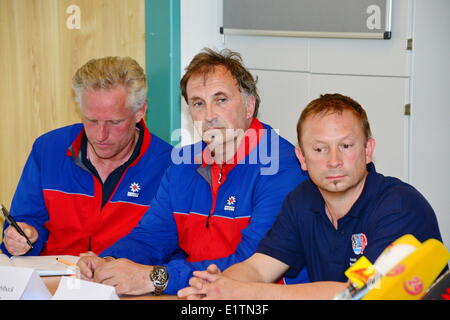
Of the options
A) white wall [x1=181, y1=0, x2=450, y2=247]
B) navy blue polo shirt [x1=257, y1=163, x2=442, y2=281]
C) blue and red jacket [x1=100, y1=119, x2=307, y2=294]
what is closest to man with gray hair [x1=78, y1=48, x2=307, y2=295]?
blue and red jacket [x1=100, y1=119, x2=307, y2=294]

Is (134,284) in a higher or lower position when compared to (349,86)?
lower

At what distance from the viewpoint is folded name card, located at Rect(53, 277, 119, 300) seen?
1683 mm

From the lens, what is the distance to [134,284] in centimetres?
210

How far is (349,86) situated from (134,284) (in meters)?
1.28

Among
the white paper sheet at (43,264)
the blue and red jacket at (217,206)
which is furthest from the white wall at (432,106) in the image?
the white paper sheet at (43,264)

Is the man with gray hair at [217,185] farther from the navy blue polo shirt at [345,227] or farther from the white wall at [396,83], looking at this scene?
the white wall at [396,83]

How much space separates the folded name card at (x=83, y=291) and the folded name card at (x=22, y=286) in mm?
80

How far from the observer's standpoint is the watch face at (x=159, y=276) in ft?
6.88

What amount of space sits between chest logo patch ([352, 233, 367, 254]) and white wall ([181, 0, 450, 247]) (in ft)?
2.83

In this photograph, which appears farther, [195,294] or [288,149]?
[288,149]

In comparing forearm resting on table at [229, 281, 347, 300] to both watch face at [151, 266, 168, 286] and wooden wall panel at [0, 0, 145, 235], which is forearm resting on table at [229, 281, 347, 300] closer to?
watch face at [151, 266, 168, 286]

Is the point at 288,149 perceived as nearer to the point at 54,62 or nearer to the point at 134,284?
the point at 134,284
